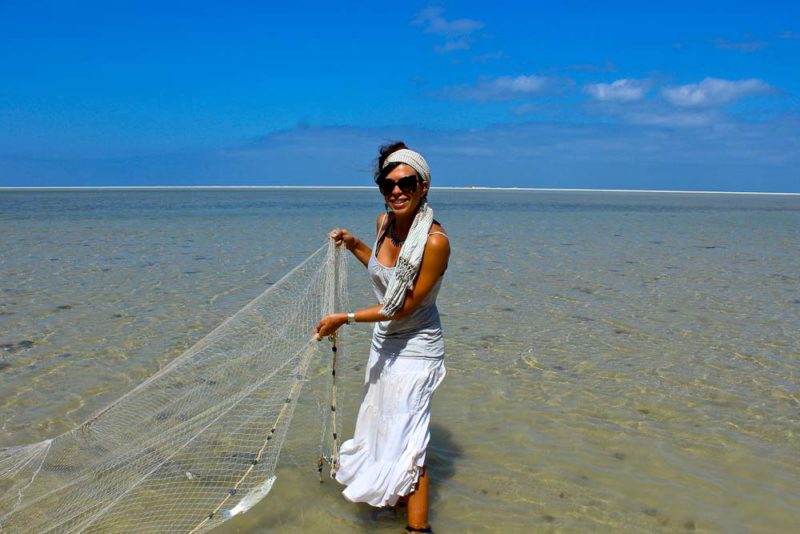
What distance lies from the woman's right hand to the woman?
0.43m

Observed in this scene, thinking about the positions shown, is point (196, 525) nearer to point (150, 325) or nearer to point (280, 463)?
point (280, 463)

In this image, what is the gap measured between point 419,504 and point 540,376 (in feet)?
10.5

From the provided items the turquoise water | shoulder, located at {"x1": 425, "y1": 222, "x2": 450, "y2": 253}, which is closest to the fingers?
shoulder, located at {"x1": 425, "y1": 222, "x2": 450, "y2": 253}

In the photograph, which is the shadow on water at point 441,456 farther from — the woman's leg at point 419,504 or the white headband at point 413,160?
the white headband at point 413,160

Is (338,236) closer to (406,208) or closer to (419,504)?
(406,208)

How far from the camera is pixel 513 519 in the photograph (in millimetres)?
4035

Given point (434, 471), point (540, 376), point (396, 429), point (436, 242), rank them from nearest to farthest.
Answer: point (436, 242) → point (396, 429) → point (434, 471) → point (540, 376)

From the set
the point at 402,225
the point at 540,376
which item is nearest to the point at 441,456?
the point at 540,376

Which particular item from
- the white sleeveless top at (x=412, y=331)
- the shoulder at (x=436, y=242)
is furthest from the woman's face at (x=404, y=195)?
the white sleeveless top at (x=412, y=331)

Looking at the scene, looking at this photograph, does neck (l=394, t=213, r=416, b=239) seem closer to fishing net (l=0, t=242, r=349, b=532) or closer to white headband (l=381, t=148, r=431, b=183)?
white headband (l=381, t=148, r=431, b=183)

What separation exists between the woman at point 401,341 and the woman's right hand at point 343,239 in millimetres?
428

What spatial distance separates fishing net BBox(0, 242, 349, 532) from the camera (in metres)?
3.73

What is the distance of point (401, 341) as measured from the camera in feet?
11.9

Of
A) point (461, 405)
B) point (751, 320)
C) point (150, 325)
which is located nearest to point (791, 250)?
point (751, 320)
